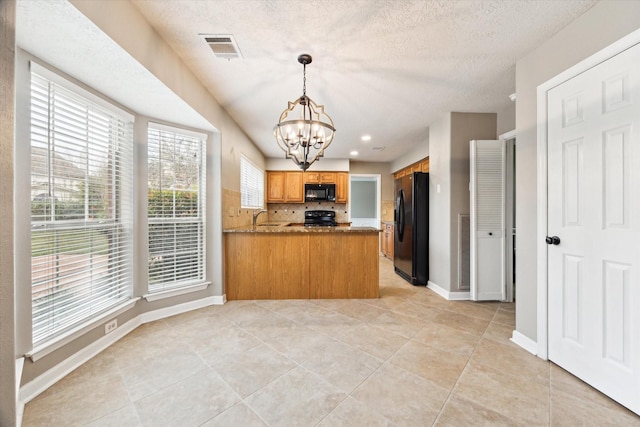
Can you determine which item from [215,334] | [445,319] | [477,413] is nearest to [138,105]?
[215,334]

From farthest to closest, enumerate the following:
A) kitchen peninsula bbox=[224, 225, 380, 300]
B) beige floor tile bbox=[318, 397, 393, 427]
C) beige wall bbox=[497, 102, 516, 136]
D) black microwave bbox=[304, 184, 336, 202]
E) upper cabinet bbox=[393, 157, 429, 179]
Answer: black microwave bbox=[304, 184, 336, 202]
upper cabinet bbox=[393, 157, 429, 179]
kitchen peninsula bbox=[224, 225, 380, 300]
beige wall bbox=[497, 102, 516, 136]
beige floor tile bbox=[318, 397, 393, 427]

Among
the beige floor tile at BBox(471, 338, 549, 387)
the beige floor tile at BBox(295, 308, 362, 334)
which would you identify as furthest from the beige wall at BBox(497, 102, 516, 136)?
the beige floor tile at BBox(295, 308, 362, 334)

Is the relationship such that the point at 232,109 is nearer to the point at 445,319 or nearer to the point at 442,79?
the point at 442,79

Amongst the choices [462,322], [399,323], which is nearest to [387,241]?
[462,322]

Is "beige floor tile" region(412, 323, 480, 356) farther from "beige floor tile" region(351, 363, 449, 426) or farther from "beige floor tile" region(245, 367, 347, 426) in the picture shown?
"beige floor tile" region(245, 367, 347, 426)

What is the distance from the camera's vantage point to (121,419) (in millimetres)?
1327

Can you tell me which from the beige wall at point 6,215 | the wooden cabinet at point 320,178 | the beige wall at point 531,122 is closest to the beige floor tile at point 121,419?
the beige wall at point 6,215

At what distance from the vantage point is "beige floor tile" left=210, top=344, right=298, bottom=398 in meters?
1.60

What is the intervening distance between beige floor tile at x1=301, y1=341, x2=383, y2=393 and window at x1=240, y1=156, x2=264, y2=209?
2.71 meters

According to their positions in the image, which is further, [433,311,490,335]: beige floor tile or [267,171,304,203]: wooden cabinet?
[267,171,304,203]: wooden cabinet

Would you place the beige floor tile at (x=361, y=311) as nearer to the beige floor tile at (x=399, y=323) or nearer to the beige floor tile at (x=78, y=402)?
the beige floor tile at (x=399, y=323)

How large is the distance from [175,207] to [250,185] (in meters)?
2.00

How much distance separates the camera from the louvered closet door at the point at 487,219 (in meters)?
3.05

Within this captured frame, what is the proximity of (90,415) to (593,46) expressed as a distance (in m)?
3.72
